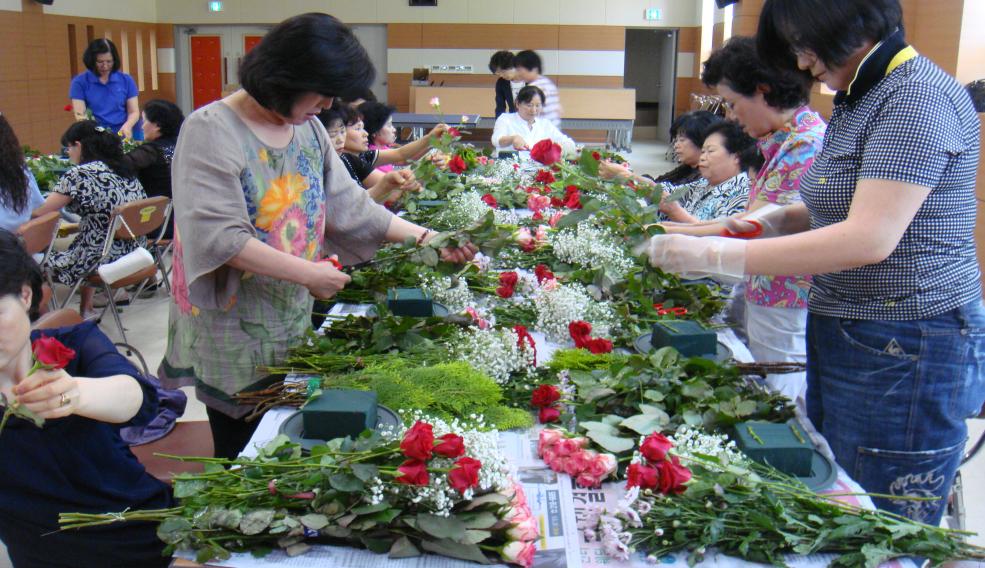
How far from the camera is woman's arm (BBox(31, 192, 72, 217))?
434 centimetres

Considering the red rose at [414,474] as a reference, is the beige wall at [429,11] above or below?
above

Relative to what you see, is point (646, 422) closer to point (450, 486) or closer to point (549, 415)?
point (549, 415)

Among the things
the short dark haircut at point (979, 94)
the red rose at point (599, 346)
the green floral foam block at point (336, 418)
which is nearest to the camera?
the green floral foam block at point (336, 418)

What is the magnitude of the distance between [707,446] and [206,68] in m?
14.1

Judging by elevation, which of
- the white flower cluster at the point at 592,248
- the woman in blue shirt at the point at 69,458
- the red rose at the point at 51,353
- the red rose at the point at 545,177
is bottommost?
the woman in blue shirt at the point at 69,458

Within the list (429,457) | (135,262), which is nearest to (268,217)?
(429,457)

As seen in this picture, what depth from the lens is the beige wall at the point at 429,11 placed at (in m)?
13.6

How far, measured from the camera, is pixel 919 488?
5.39 ft

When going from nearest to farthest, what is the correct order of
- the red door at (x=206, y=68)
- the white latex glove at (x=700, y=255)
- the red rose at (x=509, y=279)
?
the white latex glove at (x=700, y=255), the red rose at (x=509, y=279), the red door at (x=206, y=68)

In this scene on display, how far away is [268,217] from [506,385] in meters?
0.64

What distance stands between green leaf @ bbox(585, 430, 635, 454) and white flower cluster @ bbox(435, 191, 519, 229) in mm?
1827

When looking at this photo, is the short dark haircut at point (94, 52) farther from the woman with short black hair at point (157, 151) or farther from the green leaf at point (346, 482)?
the green leaf at point (346, 482)

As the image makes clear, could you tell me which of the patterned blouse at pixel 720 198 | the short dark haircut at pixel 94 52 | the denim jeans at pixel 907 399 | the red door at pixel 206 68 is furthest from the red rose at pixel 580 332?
the red door at pixel 206 68

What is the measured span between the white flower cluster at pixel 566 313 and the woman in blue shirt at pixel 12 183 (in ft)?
9.76
